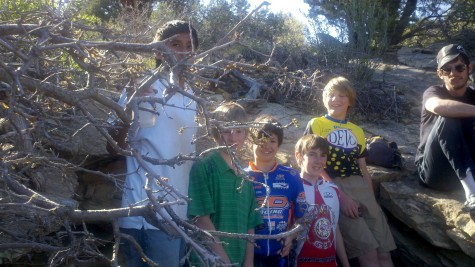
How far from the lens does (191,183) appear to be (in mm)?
3293

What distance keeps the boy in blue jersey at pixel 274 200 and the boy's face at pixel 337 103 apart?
2.69 ft

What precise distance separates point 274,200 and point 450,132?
57.4 inches

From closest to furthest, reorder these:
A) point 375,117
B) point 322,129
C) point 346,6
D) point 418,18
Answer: point 322,129 → point 375,117 → point 346,6 → point 418,18

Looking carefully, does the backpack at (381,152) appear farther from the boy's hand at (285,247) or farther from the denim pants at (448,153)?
the boy's hand at (285,247)

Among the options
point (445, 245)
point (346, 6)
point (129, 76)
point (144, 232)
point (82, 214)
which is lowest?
point (445, 245)

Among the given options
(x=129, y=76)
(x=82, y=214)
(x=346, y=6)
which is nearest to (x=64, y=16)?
(x=129, y=76)

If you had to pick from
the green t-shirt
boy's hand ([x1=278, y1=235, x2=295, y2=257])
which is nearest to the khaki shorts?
boy's hand ([x1=278, y1=235, x2=295, y2=257])

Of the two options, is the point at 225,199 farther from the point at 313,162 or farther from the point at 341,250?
the point at 341,250

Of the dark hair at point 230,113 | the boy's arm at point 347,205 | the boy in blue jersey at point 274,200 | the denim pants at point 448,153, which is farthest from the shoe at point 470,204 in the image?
the dark hair at point 230,113

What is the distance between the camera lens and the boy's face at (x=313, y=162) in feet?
13.3

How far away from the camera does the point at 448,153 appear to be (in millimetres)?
4367

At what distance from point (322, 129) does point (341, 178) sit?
15.0 inches

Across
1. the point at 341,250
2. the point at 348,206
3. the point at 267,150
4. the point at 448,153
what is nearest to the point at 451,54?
the point at 448,153

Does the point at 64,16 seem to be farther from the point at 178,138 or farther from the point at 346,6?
the point at 346,6
